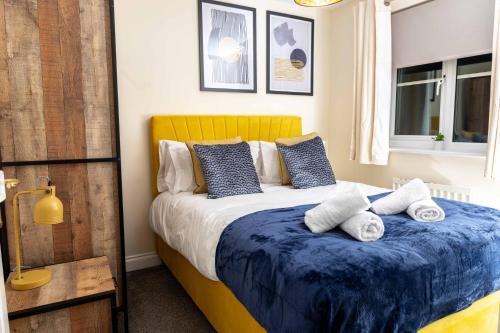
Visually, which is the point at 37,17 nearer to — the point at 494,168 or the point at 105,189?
the point at 105,189

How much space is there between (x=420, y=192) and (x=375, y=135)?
1.41 metres

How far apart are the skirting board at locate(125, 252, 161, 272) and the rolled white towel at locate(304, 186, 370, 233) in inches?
70.4

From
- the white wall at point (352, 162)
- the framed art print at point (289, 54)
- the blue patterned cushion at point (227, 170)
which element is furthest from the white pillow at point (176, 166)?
the white wall at point (352, 162)

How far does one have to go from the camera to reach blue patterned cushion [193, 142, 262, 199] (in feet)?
7.43

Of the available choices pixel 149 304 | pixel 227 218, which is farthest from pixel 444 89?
pixel 149 304

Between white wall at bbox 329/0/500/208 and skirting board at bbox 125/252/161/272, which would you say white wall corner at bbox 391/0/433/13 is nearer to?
white wall at bbox 329/0/500/208

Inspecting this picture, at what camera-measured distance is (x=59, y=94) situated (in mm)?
1794

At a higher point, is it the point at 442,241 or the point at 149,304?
the point at 442,241

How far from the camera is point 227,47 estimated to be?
9.86 feet

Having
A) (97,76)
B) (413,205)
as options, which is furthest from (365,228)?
(97,76)

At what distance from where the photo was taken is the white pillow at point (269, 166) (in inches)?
110

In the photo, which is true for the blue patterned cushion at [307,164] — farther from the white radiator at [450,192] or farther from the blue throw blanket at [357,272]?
the blue throw blanket at [357,272]

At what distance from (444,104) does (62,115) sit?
9.43 feet

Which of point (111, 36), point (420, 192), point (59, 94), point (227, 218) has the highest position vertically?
point (111, 36)
